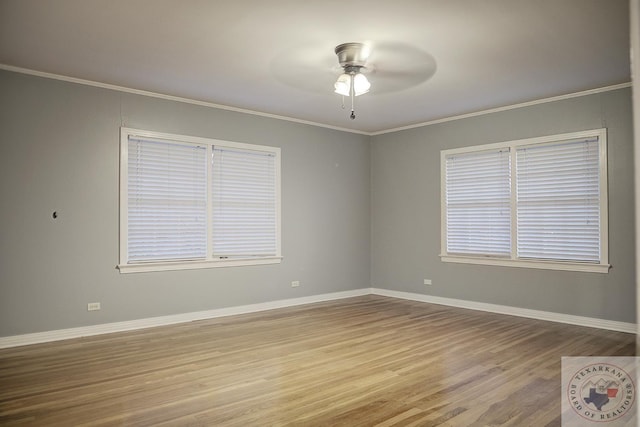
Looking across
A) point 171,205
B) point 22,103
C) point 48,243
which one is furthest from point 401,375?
point 22,103

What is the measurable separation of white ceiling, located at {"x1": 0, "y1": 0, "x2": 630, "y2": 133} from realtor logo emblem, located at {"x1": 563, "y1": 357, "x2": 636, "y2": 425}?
272 centimetres

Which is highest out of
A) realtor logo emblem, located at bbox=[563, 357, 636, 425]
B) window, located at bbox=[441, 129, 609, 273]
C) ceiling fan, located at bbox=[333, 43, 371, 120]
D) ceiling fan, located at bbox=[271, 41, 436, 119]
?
ceiling fan, located at bbox=[271, 41, 436, 119]

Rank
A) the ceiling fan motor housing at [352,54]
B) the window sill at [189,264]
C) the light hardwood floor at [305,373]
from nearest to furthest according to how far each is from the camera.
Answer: the light hardwood floor at [305,373] < the ceiling fan motor housing at [352,54] < the window sill at [189,264]

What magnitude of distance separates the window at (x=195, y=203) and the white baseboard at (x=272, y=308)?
609mm

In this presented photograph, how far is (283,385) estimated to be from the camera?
335 cm

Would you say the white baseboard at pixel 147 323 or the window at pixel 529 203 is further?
the window at pixel 529 203

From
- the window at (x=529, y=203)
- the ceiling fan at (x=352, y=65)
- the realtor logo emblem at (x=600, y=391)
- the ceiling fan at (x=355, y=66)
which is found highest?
the ceiling fan at (x=355, y=66)

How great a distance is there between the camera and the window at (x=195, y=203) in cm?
517

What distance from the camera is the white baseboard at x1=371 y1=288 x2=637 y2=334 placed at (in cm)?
496

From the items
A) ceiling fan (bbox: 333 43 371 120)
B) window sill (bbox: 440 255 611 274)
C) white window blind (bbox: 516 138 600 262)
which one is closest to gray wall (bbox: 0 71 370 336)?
ceiling fan (bbox: 333 43 371 120)

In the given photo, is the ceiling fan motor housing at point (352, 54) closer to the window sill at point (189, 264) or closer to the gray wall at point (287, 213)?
the gray wall at point (287, 213)

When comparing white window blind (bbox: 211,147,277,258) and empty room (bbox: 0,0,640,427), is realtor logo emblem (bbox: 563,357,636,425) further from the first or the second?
white window blind (bbox: 211,147,277,258)

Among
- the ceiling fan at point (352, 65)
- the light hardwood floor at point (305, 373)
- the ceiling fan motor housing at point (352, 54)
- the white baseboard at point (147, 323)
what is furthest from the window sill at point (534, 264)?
the ceiling fan motor housing at point (352, 54)

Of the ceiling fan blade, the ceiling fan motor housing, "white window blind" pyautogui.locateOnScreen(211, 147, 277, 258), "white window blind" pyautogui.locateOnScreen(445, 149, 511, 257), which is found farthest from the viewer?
"white window blind" pyautogui.locateOnScreen(445, 149, 511, 257)
